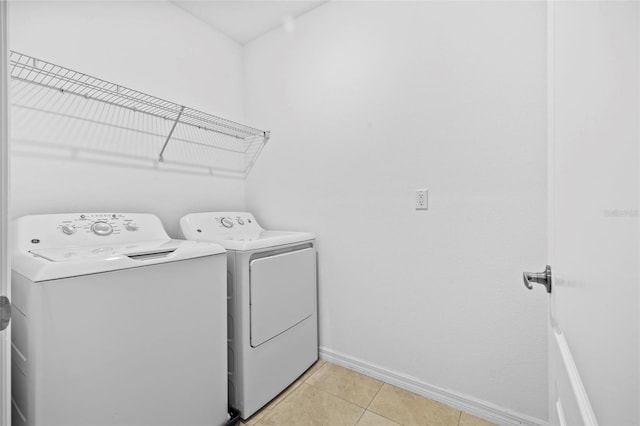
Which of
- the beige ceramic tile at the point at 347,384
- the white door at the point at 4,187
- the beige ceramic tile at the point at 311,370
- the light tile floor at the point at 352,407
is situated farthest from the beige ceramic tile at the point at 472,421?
the white door at the point at 4,187

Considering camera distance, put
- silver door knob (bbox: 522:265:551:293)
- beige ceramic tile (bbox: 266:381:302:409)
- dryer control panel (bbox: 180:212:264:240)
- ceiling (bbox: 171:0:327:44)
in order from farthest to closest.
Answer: ceiling (bbox: 171:0:327:44), dryer control panel (bbox: 180:212:264:240), beige ceramic tile (bbox: 266:381:302:409), silver door knob (bbox: 522:265:551:293)

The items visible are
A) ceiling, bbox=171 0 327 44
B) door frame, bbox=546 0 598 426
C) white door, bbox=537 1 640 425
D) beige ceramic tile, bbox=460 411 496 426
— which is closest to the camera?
white door, bbox=537 1 640 425

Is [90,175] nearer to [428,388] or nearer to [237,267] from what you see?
[237,267]

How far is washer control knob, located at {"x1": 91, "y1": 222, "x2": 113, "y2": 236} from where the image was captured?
4.56 feet

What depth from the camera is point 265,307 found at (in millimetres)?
1586

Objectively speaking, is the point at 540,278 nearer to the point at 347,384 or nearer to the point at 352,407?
the point at 352,407

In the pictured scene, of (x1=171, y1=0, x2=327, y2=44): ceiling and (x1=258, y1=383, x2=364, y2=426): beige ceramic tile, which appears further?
(x1=171, y1=0, x2=327, y2=44): ceiling

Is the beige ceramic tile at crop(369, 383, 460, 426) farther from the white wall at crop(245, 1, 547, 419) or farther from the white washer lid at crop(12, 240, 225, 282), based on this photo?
the white washer lid at crop(12, 240, 225, 282)

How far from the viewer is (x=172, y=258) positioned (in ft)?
3.91

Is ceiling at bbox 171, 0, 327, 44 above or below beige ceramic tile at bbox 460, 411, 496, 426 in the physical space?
above

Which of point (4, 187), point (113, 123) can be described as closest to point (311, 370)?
point (4, 187)

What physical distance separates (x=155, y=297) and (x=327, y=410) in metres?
1.12

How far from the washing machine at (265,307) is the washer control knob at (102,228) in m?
0.41

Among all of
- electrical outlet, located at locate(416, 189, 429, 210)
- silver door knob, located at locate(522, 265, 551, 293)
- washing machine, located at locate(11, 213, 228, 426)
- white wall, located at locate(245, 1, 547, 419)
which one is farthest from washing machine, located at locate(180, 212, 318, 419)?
silver door knob, located at locate(522, 265, 551, 293)
